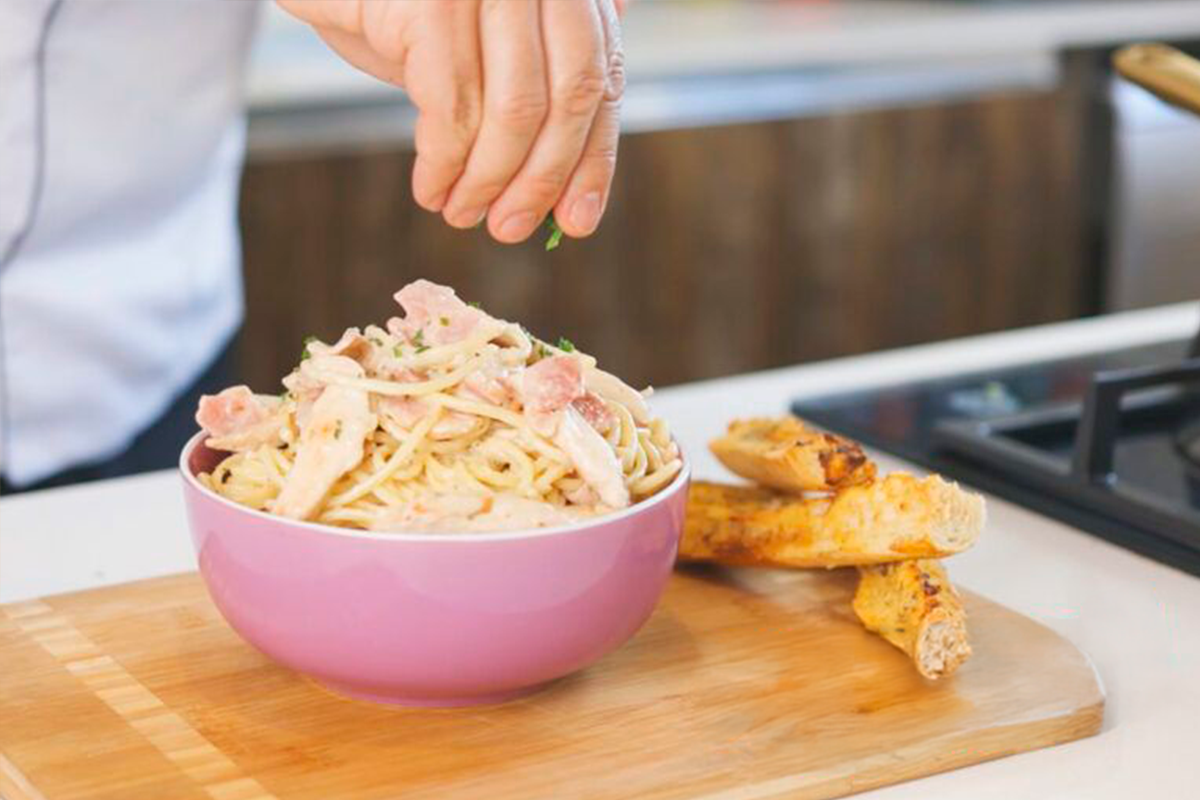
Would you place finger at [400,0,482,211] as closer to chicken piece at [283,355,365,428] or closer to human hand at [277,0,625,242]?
human hand at [277,0,625,242]

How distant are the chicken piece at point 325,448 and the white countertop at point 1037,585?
0.84 feet

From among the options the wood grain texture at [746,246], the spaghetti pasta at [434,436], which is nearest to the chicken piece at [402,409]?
the spaghetti pasta at [434,436]

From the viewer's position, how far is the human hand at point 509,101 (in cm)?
93

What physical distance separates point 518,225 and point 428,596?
0.22m

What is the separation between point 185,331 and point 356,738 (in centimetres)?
83

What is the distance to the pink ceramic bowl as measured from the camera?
2.72 ft

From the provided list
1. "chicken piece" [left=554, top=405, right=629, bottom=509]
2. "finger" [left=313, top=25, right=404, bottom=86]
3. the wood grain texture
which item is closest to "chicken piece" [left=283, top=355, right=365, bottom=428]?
"chicken piece" [left=554, top=405, right=629, bottom=509]

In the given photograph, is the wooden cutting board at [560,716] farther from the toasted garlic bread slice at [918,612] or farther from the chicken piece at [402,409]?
the chicken piece at [402,409]

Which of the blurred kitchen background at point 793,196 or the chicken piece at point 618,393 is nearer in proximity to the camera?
the chicken piece at point 618,393

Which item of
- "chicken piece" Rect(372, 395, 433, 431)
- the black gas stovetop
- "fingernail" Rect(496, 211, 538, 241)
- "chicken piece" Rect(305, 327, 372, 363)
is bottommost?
the black gas stovetop

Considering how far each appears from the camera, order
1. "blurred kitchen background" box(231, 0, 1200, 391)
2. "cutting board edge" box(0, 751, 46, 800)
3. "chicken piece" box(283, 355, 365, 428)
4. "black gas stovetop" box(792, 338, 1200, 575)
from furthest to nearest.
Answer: "blurred kitchen background" box(231, 0, 1200, 391)
"black gas stovetop" box(792, 338, 1200, 575)
"chicken piece" box(283, 355, 365, 428)
"cutting board edge" box(0, 751, 46, 800)

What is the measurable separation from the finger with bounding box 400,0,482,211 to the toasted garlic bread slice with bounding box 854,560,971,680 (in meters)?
0.31

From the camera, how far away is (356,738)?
0.85 meters

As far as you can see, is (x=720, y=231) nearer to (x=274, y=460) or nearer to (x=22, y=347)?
(x=22, y=347)
